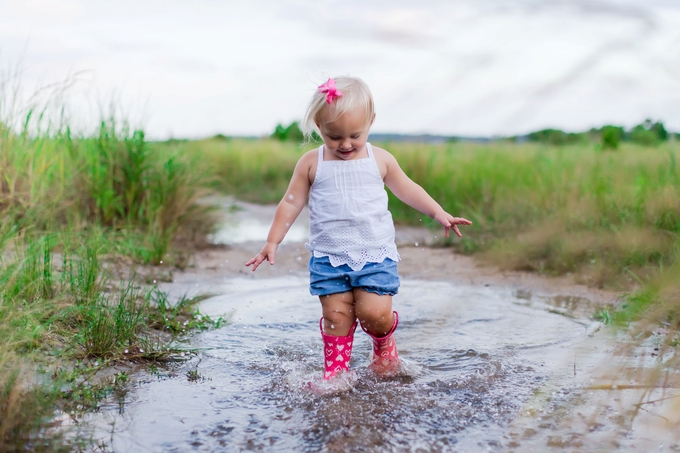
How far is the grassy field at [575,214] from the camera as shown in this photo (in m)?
5.15

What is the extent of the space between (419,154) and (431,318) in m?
5.97

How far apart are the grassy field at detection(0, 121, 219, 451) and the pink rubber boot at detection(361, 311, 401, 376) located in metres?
1.00

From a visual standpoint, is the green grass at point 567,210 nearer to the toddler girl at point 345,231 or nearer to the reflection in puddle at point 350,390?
the reflection in puddle at point 350,390

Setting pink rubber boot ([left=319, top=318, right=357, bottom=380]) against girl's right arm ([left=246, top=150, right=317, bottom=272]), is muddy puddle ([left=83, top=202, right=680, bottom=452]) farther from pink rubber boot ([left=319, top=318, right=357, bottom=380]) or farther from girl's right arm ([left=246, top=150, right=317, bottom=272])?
girl's right arm ([left=246, top=150, right=317, bottom=272])

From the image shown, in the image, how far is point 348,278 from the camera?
331 centimetres

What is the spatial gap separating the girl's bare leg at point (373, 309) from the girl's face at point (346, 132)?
Result: 0.67 metres

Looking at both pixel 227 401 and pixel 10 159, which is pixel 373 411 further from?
pixel 10 159

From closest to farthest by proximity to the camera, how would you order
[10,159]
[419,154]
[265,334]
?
1. [265,334]
2. [10,159]
3. [419,154]

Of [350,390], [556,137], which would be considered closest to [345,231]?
[350,390]

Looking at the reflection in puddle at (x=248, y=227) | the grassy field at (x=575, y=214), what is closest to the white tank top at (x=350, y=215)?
the grassy field at (x=575, y=214)

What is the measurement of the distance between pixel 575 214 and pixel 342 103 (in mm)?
3617

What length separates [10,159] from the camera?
5812mm

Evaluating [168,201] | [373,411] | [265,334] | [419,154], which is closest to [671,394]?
[373,411]

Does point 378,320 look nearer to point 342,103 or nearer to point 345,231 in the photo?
point 345,231
